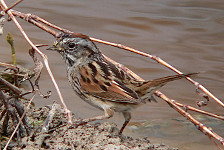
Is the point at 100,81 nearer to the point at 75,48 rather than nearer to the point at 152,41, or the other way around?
the point at 75,48

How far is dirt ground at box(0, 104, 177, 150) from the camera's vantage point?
4612 millimetres

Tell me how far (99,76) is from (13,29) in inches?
157

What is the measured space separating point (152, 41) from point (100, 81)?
3991mm

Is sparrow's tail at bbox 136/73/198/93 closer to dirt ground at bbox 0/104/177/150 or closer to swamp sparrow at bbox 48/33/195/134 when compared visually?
swamp sparrow at bbox 48/33/195/134

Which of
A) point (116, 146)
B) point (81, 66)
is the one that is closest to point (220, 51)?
point (81, 66)

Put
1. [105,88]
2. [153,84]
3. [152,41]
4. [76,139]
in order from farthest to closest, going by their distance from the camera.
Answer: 1. [152,41]
2. [105,88]
3. [153,84]
4. [76,139]

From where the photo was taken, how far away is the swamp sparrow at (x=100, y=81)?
17.7 feet

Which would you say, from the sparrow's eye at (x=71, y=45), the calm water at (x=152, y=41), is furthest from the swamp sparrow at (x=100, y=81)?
the calm water at (x=152, y=41)

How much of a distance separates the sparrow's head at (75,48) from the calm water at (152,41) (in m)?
1.08

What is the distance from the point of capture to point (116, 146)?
4.52m

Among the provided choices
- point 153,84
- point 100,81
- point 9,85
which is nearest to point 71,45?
point 100,81

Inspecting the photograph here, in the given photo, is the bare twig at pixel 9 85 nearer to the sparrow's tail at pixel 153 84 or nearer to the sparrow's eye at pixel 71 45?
the sparrow's eye at pixel 71 45

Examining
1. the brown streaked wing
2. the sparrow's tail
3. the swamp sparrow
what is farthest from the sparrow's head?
the sparrow's tail

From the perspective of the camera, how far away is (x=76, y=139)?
187 inches
